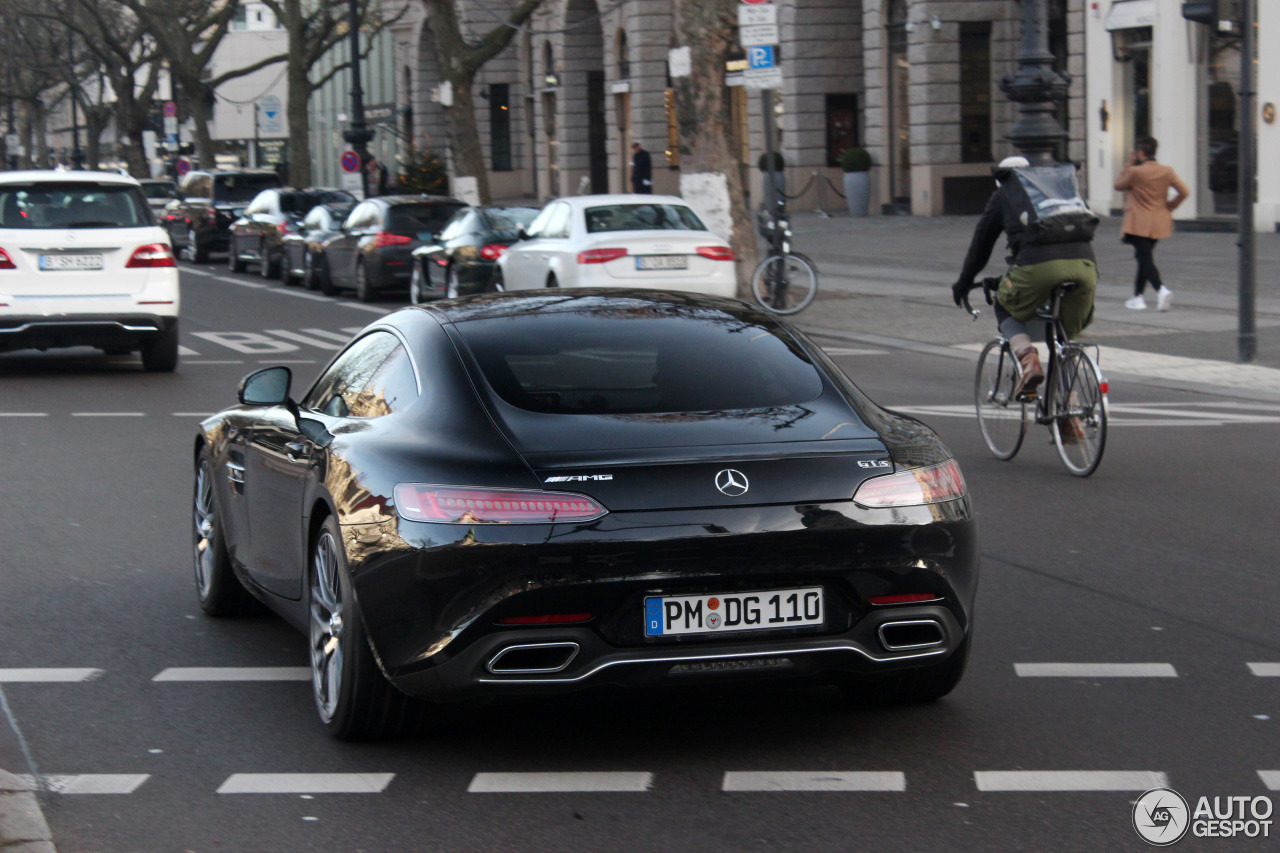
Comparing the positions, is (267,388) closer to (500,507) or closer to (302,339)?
(500,507)

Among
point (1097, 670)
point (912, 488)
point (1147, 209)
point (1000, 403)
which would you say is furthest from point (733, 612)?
point (1147, 209)

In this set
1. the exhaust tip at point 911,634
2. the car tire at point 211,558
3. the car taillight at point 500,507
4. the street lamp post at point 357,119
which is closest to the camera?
the car taillight at point 500,507

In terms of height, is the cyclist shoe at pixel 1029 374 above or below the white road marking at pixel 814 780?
above

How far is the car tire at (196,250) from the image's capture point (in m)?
36.1

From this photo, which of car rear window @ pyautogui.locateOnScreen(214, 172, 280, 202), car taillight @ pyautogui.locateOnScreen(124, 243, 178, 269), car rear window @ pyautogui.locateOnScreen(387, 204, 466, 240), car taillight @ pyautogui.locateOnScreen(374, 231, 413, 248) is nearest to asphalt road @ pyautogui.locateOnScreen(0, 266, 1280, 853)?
car taillight @ pyautogui.locateOnScreen(124, 243, 178, 269)

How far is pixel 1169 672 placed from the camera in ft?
19.9

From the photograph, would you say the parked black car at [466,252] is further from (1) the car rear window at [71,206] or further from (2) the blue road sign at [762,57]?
(1) the car rear window at [71,206]

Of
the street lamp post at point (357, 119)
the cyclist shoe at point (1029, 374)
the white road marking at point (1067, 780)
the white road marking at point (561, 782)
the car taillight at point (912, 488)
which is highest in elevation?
the street lamp post at point (357, 119)

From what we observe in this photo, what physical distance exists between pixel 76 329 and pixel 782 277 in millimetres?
8486

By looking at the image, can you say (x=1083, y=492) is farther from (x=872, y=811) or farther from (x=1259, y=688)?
(x=872, y=811)

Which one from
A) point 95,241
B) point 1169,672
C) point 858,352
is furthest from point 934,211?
point 1169,672

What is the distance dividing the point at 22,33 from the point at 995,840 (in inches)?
2597

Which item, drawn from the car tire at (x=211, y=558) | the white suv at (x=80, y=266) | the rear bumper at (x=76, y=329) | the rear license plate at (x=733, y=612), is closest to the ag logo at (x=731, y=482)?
the rear license plate at (x=733, y=612)

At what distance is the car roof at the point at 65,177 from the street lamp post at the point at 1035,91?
982 cm
